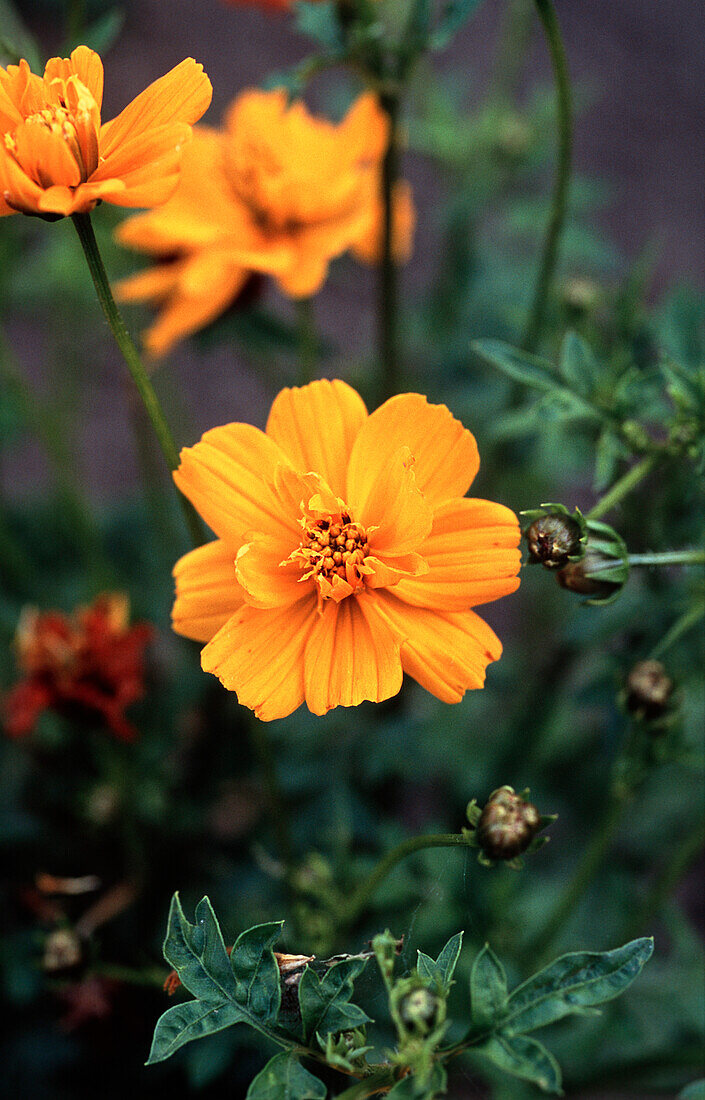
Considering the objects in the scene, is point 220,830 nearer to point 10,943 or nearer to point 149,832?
point 149,832

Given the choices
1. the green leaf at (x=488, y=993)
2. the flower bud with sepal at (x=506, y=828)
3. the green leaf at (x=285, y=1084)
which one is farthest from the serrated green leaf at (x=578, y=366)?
the green leaf at (x=285, y=1084)

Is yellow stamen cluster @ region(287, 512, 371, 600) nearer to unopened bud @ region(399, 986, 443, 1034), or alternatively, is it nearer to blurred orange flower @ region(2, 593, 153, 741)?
unopened bud @ region(399, 986, 443, 1034)

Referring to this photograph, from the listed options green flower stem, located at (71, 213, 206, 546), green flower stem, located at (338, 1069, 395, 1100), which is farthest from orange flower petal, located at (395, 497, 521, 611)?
green flower stem, located at (338, 1069, 395, 1100)

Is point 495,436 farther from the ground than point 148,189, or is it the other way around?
point 495,436

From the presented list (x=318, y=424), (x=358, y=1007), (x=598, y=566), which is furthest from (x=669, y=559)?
(x=358, y=1007)

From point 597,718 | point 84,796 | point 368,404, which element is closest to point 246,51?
point 368,404

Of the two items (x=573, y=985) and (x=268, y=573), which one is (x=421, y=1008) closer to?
(x=573, y=985)
